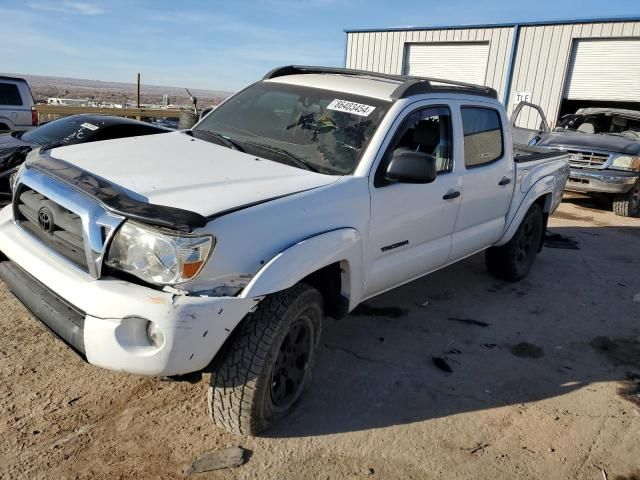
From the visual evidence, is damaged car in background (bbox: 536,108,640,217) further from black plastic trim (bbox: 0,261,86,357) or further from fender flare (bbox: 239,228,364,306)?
black plastic trim (bbox: 0,261,86,357)

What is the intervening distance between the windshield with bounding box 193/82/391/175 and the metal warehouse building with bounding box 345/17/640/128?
1475 cm

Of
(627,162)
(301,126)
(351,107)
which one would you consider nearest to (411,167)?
(351,107)

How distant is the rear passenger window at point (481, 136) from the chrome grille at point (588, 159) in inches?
234

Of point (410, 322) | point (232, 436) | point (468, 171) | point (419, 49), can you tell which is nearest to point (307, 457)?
point (232, 436)

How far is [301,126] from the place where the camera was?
3648 mm

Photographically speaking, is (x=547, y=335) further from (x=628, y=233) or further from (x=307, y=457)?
(x=628, y=233)

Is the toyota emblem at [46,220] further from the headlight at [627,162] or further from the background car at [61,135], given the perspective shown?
the headlight at [627,162]

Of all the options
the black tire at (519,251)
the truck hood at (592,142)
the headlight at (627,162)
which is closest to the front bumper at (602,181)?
the headlight at (627,162)

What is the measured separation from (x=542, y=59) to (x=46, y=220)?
55.0ft

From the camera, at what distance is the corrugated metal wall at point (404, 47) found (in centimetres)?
1717

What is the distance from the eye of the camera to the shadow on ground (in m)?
3.26

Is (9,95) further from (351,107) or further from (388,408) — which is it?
(388,408)

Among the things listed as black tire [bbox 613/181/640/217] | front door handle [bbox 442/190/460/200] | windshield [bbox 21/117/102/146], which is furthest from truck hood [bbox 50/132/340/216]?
black tire [bbox 613/181/640/217]

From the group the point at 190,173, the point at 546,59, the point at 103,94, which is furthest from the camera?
the point at 103,94
